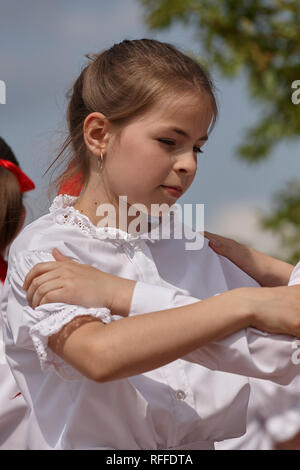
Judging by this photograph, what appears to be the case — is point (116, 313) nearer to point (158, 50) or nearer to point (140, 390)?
point (140, 390)

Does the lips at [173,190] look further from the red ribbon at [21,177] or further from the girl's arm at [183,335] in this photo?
the red ribbon at [21,177]

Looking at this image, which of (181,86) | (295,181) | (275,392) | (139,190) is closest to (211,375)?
(275,392)

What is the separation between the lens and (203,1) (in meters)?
4.82

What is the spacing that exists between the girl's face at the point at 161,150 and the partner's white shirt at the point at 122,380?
0.15 metres

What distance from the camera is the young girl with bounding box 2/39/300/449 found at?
4.29 ft

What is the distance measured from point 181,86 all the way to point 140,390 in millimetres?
758

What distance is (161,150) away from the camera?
1606mm

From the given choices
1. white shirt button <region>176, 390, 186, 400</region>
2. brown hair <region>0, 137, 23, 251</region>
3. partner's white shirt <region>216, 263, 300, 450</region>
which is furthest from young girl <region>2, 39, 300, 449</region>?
brown hair <region>0, 137, 23, 251</region>

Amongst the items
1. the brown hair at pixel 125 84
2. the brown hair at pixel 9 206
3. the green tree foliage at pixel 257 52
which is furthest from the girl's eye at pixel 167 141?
the green tree foliage at pixel 257 52

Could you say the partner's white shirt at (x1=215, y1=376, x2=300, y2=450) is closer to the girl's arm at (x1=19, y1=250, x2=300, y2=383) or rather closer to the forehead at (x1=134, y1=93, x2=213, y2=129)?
the girl's arm at (x1=19, y1=250, x2=300, y2=383)

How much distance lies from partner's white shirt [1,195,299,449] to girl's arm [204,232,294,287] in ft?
0.99

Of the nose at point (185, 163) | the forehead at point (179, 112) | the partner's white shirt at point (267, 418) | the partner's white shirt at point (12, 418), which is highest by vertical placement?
the forehead at point (179, 112)

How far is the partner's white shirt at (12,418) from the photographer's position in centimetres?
191

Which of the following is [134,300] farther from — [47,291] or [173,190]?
[173,190]
